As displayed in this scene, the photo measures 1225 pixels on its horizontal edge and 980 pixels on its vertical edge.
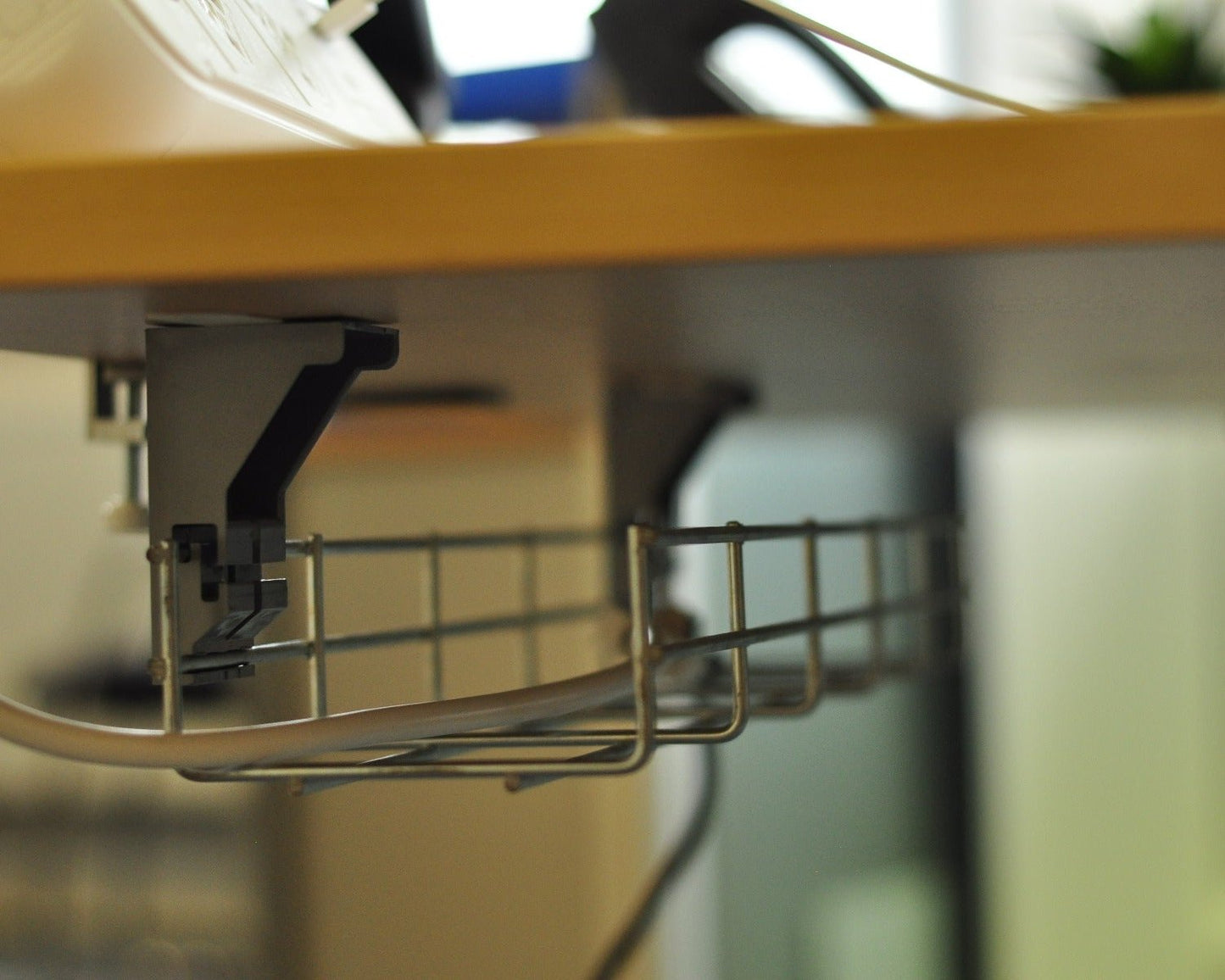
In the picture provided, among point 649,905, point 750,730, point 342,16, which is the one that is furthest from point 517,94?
point 750,730

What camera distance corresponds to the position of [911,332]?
1.22 feet

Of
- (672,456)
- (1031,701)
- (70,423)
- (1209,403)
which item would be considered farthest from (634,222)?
(1031,701)

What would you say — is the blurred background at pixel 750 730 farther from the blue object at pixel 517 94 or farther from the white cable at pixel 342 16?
the white cable at pixel 342 16

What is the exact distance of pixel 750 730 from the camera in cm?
167

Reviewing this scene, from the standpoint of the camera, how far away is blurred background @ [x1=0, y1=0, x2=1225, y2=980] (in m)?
1.21

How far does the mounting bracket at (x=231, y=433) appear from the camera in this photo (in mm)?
312

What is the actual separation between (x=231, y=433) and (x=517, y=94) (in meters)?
0.59

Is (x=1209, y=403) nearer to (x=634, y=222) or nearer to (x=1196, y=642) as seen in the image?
(x=634, y=222)

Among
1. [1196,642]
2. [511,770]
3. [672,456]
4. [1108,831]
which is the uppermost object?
[672,456]

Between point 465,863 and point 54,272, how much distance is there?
1121mm

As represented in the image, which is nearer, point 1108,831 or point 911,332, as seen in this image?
point 911,332

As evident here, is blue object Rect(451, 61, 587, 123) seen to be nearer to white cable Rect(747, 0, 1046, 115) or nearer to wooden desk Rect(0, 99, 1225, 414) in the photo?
white cable Rect(747, 0, 1046, 115)

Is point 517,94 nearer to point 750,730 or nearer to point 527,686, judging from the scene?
point 527,686

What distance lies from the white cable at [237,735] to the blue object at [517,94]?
0.58 meters
